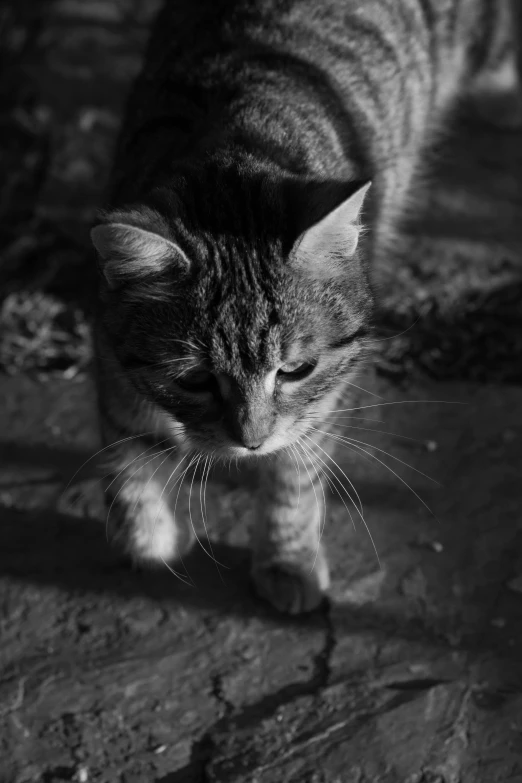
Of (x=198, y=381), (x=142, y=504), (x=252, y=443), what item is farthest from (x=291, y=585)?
(x=198, y=381)

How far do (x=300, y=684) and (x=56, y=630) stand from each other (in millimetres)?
737

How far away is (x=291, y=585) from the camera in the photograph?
2863 mm

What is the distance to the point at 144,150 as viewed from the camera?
9.56 ft

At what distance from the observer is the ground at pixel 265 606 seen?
254 centimetres

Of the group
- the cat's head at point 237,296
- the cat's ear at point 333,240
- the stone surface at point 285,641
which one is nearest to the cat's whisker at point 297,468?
the cat's head at point 237,296

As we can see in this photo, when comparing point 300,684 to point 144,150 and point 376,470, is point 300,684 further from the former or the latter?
point 144,150

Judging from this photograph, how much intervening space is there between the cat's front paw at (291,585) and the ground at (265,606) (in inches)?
1.6

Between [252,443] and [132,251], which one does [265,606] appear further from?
[132,251]

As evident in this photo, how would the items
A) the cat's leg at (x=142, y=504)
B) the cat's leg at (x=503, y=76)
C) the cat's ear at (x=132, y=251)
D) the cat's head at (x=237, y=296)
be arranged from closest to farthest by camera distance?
the cat's ear at (x=132, y=251), the cat's head at (x=237, y=296), the cat's leg at (x=142, y=504), the cat's leg at (x=503, y=76)

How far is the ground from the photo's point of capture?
2543 mm

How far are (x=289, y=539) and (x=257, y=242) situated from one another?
1019mm

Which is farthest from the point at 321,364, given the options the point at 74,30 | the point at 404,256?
the point at 74,30

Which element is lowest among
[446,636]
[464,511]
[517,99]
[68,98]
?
[446,636]

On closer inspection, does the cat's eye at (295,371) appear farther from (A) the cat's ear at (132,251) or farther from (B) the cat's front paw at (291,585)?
(B) the cat's front paw at (291,585)
